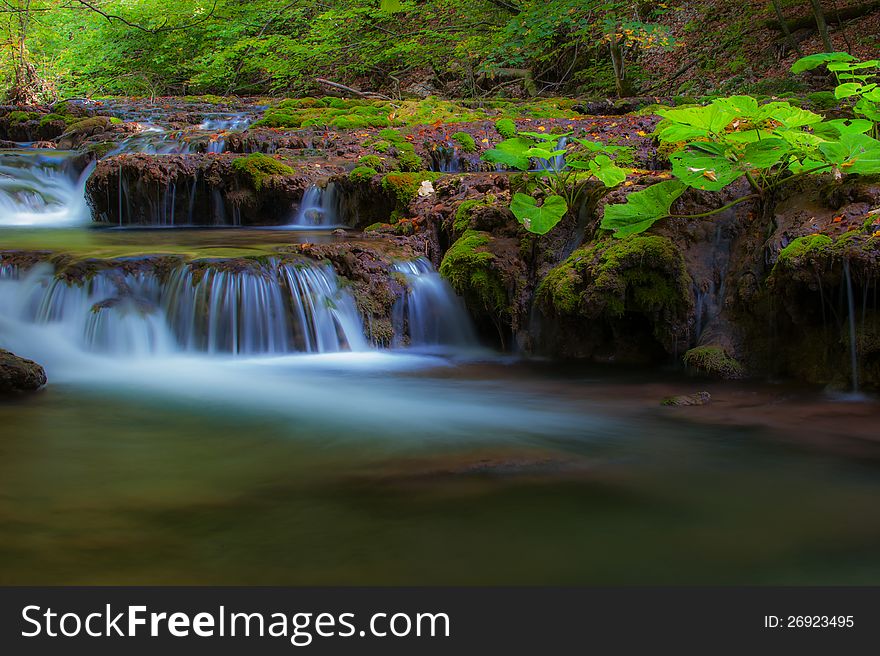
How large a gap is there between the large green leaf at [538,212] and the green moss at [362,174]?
270 centimetres

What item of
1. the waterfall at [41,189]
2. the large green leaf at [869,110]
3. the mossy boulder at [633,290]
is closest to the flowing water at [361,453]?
the mossy boulder at [633,290]

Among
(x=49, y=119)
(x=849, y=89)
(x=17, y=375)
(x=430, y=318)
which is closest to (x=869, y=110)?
(x=849, y=89)

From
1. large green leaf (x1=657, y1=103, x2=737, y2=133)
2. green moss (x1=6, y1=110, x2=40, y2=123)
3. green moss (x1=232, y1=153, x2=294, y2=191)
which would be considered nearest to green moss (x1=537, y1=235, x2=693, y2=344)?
large green leaf (x1=657, y1=103, x2=737, y2=133)

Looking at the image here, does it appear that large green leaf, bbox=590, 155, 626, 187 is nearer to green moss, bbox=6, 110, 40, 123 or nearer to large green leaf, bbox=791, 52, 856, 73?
large green leaf, bbox=791, 52, 856, 73

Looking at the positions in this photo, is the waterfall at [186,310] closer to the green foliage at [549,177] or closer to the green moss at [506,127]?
the green foliage at [549,177]

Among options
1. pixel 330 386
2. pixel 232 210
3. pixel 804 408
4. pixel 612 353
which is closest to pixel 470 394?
pixel 330 386

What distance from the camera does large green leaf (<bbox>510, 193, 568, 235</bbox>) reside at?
591cm

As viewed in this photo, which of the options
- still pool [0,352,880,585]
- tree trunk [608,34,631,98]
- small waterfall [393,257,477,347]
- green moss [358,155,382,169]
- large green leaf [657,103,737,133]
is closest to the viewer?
still pool [0,352,880,585]

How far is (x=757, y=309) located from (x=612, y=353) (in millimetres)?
1090

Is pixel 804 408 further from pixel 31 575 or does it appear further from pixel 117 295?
pixel 117 295

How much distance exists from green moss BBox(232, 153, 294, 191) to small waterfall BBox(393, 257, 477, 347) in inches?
130

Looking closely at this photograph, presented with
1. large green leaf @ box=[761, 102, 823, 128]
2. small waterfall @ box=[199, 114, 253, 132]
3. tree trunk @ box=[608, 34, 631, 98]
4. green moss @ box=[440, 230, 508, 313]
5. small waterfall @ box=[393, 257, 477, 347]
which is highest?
tree trunk @ box=[608, 34, 631, 98]

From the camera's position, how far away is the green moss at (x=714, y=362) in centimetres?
535

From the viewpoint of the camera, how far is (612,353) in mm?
6016
